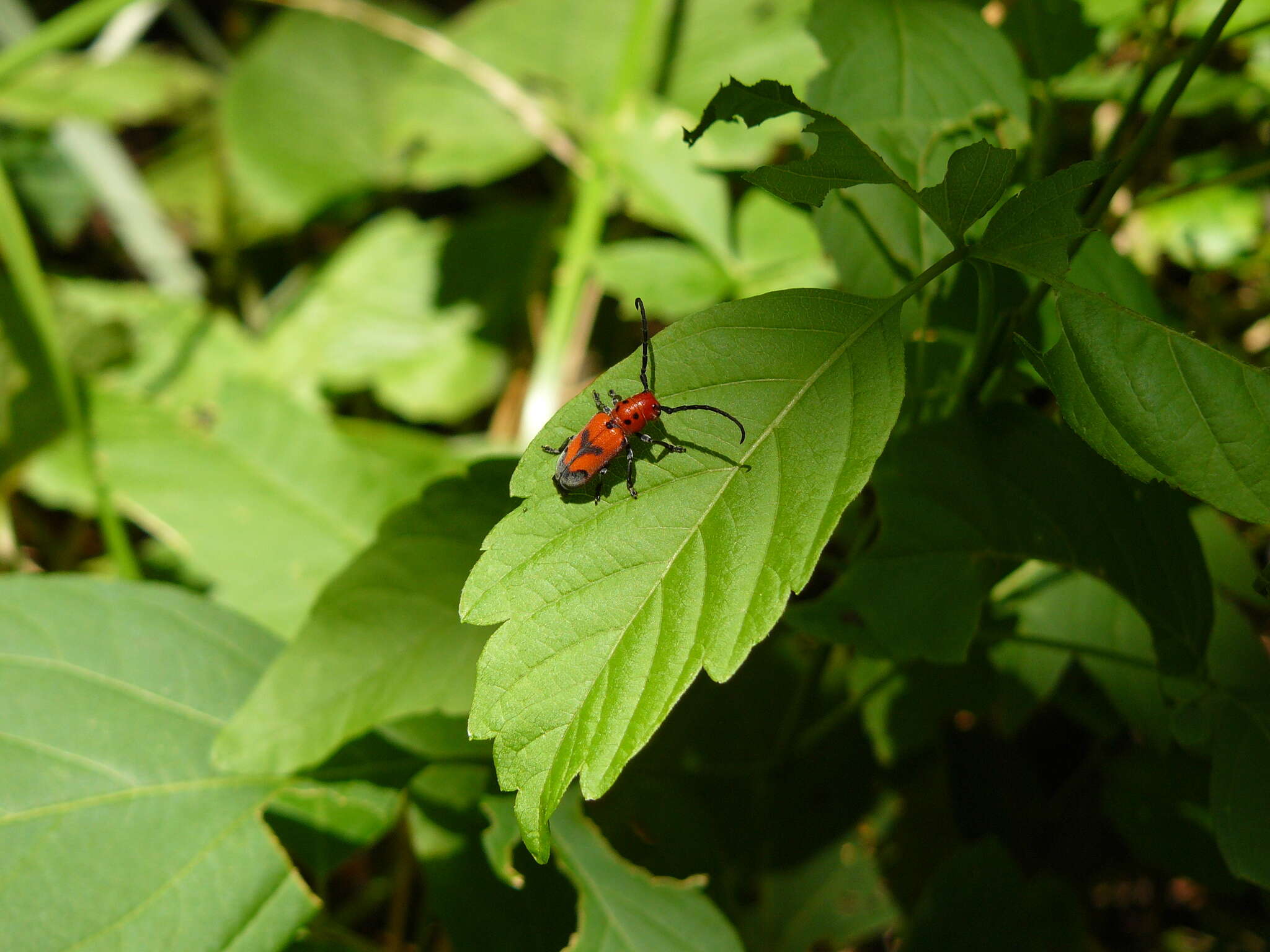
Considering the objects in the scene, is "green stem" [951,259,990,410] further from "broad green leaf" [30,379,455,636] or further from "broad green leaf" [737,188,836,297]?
"broad green leaf" [30,379,455,636]

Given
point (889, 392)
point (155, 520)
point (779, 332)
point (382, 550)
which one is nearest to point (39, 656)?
point (382, 550)

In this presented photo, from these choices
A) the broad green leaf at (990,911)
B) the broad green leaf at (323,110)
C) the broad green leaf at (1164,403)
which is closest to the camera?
the broad green leaf at (1164,403)

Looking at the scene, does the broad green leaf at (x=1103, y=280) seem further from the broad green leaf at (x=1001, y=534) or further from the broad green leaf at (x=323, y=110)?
the broad green leaf at (x=323, y=110)

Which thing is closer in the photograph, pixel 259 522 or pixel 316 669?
pixel 316 669

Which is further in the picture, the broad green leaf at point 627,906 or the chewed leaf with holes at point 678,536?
the broad green leaf at point 627,906

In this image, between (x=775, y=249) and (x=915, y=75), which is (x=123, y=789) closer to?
(x=915, y=75)

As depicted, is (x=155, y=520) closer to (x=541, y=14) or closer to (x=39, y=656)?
(x=39, y=656)

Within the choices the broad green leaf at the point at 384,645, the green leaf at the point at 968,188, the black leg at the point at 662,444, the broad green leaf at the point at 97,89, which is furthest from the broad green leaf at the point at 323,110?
the green leaf at the point at 968,188
